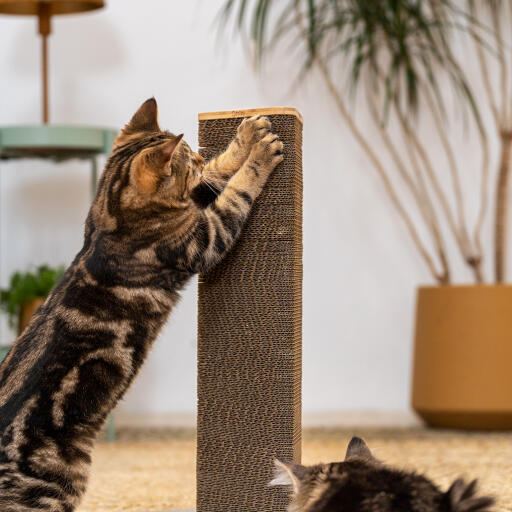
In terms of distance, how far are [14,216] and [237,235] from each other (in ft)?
5.63

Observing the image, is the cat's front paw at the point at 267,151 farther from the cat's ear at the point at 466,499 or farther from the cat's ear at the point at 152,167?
the cat's ear at the point at 466,499

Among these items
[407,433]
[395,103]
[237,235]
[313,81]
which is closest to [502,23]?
[395,103]

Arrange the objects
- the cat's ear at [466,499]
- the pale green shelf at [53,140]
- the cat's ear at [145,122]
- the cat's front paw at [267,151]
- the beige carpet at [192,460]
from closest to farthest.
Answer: the cat's ear at [466,499]
the cat's front paw at [267,151]
the cat's ear at [145,122]
the beige carpet at [192,460]
the pale green shelf at [53,140]

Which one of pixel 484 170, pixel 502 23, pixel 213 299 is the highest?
pixel 502 23

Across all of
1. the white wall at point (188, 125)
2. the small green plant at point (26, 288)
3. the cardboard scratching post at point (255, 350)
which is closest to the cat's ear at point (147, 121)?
the cardboard scratching post at point (255, 350)

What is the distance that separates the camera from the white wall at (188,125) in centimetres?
312

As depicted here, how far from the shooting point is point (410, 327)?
321 centimetres

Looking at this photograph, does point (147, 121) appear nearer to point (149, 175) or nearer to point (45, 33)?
point (149, 175)

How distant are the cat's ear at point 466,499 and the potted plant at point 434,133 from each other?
167cm

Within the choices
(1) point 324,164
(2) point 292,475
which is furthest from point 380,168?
(2) point 292,475

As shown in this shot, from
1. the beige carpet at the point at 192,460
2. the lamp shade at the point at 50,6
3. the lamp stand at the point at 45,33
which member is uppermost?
the lamp shade at the point at 50,6

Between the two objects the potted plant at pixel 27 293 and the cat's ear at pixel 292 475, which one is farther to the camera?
the potted plant at pixel 27 293

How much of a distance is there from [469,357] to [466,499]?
5.59 feet

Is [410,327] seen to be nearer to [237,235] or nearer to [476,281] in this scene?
[476,281]
